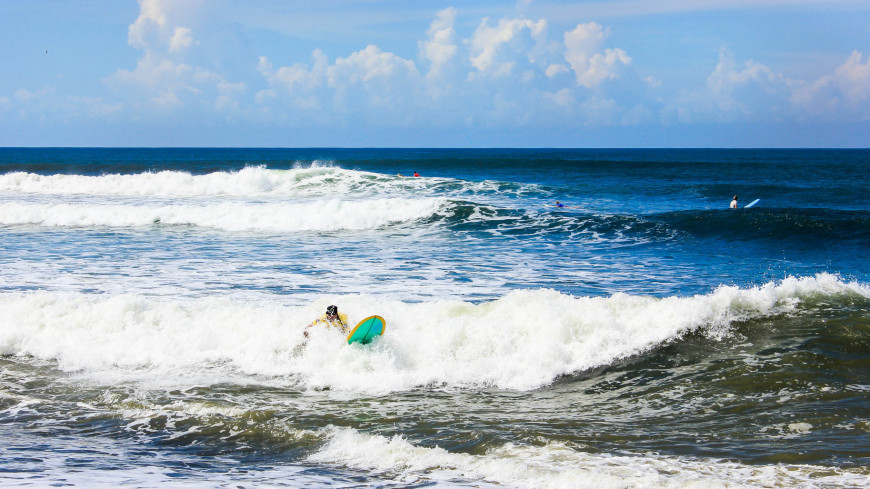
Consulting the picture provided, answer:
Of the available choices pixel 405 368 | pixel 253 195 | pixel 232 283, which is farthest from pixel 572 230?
pixel 253 195

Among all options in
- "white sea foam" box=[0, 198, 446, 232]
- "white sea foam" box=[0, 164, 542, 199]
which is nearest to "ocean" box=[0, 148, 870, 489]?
"white sea foam" box=[0, 198, 446, 232]

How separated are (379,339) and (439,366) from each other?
1.06 meters

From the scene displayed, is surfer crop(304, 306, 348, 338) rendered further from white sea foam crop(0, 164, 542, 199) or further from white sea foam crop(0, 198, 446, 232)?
white sea foam crop(0, 164, 542, 199)

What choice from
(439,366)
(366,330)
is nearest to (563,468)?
(439,366)

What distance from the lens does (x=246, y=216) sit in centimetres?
2728

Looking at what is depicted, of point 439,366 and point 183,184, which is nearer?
point 439,366

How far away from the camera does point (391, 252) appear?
1998cm

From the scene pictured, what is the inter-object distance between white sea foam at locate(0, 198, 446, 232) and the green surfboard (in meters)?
15.8

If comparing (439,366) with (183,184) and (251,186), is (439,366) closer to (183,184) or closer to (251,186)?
(251,186)

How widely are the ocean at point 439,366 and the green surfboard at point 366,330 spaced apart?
0.17m

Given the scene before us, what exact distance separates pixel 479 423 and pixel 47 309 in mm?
8806

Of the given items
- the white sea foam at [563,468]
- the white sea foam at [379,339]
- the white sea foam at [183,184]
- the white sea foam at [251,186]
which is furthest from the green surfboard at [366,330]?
the white sea foam at [183,184]

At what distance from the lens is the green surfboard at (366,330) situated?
10.3 m

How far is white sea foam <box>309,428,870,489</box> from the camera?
6297 millimetres
